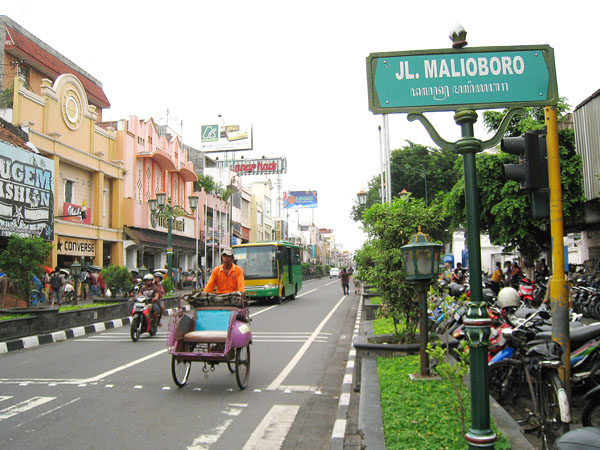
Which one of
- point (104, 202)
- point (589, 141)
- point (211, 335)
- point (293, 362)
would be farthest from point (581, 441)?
point (104, 202)

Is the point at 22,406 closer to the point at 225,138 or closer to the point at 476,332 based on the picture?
the point at 476,332

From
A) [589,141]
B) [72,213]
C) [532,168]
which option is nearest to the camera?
[532,168]

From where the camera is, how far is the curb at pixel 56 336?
10873 mm

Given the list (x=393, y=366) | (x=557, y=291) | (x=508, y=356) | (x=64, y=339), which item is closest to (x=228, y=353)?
(x=393, y=366)

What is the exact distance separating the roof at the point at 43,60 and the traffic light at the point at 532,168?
2602 cm

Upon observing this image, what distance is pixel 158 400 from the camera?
6.36 m

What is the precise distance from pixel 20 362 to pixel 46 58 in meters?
22.2

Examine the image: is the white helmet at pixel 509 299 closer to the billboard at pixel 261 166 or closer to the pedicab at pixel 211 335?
the pedicab at pixel 211 335

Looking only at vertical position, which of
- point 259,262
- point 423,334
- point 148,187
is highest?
point 148,187

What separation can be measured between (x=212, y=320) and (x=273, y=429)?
2108 mm

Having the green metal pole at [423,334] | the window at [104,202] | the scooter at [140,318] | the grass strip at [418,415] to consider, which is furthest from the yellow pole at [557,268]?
→ the window at [104,202]

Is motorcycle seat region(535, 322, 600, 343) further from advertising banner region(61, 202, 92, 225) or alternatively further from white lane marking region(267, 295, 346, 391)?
advertising banner region(61, 202, 92, 225)

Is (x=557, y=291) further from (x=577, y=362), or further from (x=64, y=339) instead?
A: (x=64, y=339)

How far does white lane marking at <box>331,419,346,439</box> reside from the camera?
477cm
